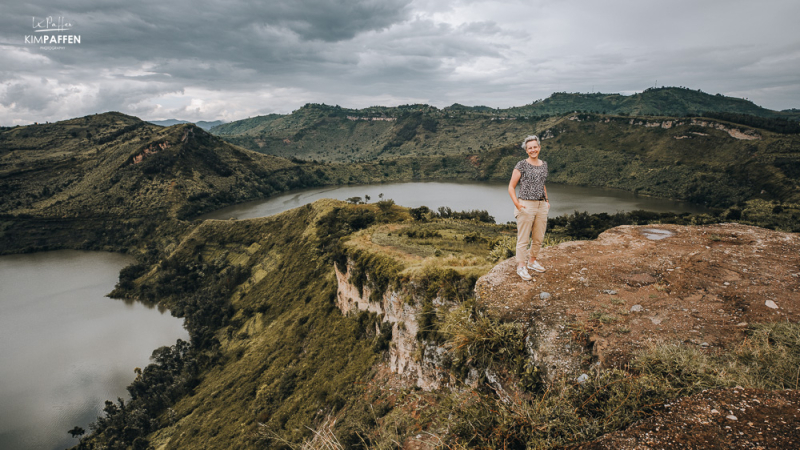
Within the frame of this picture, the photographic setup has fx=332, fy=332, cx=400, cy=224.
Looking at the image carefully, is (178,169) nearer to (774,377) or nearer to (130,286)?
(130,286)

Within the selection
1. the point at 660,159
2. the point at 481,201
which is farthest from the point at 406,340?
the point at 660,159

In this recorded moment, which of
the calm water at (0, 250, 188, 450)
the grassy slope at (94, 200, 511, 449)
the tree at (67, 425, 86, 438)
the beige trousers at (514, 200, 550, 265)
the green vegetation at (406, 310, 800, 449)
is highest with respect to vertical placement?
the beige trousers at (514, 200, 550, 265)

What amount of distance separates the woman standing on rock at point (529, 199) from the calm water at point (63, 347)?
159ft

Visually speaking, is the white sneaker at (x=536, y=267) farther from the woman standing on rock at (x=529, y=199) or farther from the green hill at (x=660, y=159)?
the green hill at (x=660, y=159)

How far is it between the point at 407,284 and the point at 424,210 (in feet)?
74.7

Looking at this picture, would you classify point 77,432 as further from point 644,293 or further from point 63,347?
point 644,293

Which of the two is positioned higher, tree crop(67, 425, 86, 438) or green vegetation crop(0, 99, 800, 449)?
green vegetation crop(0, 99, 800, 449)

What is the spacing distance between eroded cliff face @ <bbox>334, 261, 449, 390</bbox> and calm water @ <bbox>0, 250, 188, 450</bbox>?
36967 millimetres

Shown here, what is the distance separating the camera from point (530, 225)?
285 inches

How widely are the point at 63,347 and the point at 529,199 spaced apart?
2529 inches

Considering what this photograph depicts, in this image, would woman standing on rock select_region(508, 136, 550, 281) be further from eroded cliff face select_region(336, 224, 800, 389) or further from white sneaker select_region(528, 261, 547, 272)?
eroded cliff face select_region(336, 224, 800, 389)

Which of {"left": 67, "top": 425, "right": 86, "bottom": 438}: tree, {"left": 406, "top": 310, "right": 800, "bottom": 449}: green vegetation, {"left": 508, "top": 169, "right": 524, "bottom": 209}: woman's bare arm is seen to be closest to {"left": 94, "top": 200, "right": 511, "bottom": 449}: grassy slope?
{"left": 406, "top": 310, "right": 800, "bottom": 449}: green vegetation

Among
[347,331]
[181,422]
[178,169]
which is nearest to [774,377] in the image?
[347,331]

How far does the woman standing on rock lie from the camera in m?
7.05
